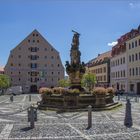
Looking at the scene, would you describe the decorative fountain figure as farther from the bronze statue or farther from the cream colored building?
the cream colored building

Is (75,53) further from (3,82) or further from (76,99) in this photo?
(3,82)

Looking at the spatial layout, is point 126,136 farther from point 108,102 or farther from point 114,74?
point 114,74

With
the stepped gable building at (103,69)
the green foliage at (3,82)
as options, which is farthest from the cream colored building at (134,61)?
the green foliage at (3,82)

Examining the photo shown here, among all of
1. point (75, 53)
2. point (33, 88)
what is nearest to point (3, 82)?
point (33, 88)

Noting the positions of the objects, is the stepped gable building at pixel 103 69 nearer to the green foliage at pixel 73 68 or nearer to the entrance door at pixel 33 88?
the entrance door at pixel 33 88

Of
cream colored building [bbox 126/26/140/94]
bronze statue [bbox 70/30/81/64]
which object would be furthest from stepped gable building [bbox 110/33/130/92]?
bronze statue [bbox 70/30/81/64]

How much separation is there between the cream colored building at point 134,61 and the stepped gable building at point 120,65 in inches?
97.7

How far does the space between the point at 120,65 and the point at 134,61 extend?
981cm

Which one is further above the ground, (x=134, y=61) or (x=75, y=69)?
(x=134, y=61)

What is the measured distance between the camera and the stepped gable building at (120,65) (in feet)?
249

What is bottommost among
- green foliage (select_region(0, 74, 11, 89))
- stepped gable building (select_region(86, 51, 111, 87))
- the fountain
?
the fountain

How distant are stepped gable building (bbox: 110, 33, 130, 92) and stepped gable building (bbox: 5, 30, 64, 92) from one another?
50.2ft

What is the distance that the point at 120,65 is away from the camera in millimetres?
79000

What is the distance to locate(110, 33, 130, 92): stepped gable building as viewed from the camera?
249 feet
